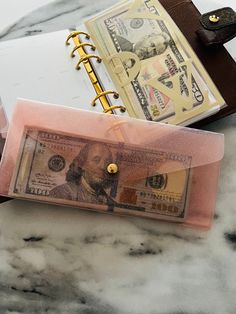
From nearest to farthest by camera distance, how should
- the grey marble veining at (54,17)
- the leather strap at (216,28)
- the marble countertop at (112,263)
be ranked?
the marble countertop at (112,263), the leather strap at (216,28), the grey marble veining at (54,17)

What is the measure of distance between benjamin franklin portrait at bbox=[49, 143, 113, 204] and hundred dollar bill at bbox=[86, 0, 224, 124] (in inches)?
3.4

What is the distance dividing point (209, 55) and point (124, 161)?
0.23 metres

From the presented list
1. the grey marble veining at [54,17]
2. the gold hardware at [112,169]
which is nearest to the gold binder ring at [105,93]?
the gold hardware at [112,169]

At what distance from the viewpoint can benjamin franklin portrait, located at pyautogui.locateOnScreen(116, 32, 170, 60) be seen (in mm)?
857

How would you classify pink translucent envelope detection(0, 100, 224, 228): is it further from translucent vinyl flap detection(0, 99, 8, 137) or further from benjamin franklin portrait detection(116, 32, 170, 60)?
benjamin franklin portrait detection(116, 32, 170, 60)

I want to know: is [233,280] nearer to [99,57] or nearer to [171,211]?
[171,211]

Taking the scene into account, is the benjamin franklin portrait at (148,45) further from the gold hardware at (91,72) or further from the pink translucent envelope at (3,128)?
the pink translucent envelope at (3,128)

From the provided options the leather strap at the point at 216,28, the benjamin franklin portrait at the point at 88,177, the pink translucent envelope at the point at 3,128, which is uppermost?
the leather strap at the point at 216,28

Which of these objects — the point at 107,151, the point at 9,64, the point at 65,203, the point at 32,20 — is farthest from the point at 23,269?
the point at 32,20

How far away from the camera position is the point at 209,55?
0.86 m

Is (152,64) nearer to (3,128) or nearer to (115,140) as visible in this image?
(115,140)

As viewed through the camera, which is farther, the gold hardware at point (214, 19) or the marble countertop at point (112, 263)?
the gold hardware at point (214, 19)

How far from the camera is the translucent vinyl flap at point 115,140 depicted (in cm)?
80

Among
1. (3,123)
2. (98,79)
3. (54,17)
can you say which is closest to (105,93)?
(98,79)
